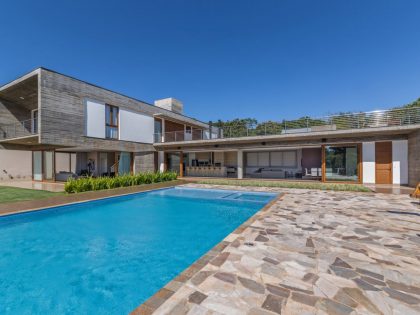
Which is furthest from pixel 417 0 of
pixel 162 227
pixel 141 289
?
pixel 141 289

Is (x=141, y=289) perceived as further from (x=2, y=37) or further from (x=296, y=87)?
(x=296, y=87)

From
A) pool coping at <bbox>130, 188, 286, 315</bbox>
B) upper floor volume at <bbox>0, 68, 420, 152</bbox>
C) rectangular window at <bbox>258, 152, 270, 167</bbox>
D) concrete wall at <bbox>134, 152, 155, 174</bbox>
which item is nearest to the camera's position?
pool coping at <bbox>130, 188, 286, 315</bbox>

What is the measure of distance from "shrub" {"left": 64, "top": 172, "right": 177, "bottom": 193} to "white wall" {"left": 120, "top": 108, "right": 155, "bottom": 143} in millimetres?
4512

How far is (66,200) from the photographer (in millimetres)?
7758

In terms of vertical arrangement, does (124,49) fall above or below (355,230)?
above

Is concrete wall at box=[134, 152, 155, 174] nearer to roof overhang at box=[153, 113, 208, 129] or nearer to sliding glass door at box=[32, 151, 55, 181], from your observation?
roof overhang at box=[153, 113, 208, 129]

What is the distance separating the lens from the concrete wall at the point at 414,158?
1013 cm

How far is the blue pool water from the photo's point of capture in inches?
114

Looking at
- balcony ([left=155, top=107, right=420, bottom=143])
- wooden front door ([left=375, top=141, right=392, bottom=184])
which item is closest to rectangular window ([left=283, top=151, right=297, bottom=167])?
balcony ([left=155, top=107, right=420, bottom=143])

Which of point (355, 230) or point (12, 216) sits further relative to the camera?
point (12, 216)

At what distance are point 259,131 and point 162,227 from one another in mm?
10484

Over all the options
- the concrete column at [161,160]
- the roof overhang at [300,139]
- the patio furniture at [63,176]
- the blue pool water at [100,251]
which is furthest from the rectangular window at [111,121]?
the blue pool water at [100,251]

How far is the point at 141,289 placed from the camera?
3.10 m

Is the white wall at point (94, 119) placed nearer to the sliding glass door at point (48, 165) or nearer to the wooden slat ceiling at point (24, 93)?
the wooden slat ceiling at point (24, 93)
